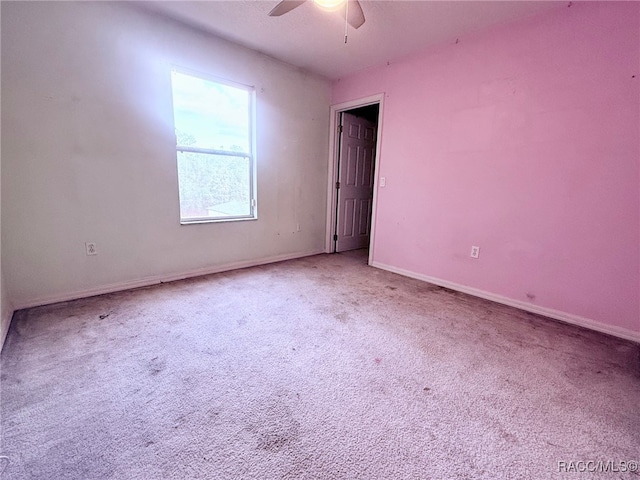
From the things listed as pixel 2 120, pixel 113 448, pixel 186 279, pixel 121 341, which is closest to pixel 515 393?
pixel 113 448

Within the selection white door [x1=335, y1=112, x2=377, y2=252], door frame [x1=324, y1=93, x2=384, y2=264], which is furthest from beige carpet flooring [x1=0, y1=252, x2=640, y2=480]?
white door [x1=335, y1=112, x2=377, y2=252]

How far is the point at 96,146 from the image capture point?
A: 2383 millimetres

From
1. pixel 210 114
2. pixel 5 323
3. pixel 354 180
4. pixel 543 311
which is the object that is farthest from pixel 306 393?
pixel 354 180

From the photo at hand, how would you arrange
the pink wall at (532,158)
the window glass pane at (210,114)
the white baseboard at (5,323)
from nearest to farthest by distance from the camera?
1. the white baseboard at (5,323)
2. the pink wall at (532,158)
3. the window glass pane at (210,114)

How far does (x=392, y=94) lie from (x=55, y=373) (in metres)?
3.89

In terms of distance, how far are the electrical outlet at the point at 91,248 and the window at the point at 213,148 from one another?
0.78 m

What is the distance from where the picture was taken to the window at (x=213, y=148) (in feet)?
9.44

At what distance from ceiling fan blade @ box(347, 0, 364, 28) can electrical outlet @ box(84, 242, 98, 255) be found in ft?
9.49

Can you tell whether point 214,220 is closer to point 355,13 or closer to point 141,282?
point 141,282

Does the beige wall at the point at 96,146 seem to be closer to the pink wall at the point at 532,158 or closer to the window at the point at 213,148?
the window at the point at 213,148

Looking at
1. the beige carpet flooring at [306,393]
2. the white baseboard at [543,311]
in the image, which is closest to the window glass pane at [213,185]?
the beige carpet flooring at [306,393]

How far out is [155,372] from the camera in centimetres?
156

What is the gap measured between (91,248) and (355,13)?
295 cm

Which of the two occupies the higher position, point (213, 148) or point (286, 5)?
point (286, 5)
